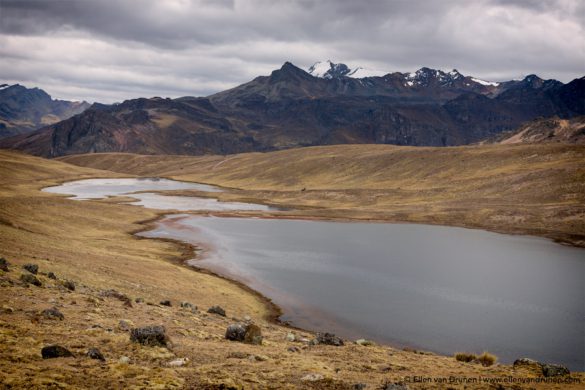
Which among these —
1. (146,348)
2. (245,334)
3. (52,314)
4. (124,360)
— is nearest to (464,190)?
(245,334)

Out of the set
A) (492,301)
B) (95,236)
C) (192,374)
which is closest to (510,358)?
(492,301)

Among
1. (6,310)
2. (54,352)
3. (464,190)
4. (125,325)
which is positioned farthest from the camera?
(464,190)

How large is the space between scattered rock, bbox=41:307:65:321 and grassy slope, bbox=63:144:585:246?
8612 centimetres


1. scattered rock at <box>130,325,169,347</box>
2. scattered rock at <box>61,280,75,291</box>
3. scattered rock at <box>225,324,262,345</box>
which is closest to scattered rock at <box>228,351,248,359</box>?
scattered rock at <box>130,325,169,347</box>

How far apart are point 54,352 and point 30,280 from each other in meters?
13.2

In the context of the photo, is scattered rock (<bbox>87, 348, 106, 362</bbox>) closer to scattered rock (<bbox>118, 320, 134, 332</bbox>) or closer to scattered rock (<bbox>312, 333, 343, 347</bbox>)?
scattered rock (<bbox>118, 320, 134, 332</bbox>)

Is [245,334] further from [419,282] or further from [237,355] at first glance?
[419,282]

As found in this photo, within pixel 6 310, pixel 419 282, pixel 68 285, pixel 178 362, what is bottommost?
pixel 419 282

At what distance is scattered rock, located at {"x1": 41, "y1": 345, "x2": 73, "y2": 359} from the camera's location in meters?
17.2

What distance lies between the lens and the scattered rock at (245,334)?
24547 mm

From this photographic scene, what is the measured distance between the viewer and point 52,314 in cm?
2244

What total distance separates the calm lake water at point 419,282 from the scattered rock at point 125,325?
58.4ft

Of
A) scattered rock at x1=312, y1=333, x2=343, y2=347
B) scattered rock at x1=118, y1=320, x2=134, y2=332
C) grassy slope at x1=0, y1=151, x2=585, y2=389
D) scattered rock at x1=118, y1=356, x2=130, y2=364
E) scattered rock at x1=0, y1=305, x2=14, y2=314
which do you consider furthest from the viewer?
scattered rock at x1=312, y1=333, x2=343, y2=347

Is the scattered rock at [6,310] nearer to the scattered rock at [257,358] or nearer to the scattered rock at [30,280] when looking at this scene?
the scattered rock at [30,280]
